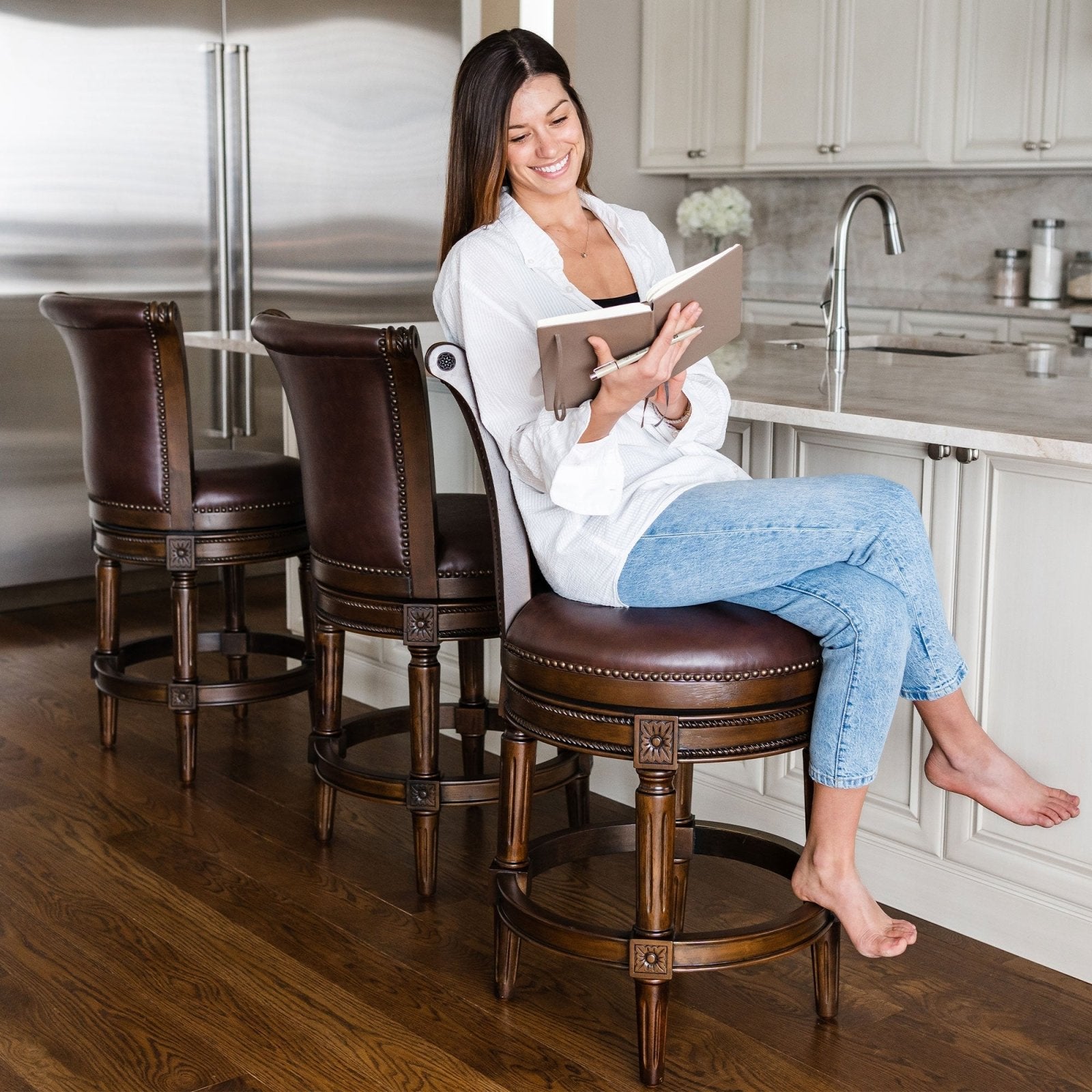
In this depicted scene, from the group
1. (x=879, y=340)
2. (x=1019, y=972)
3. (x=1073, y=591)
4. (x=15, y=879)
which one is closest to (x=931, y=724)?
(x=1073, y=591)

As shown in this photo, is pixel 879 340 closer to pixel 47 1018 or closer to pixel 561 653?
pixel 561 653

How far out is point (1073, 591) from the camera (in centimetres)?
205

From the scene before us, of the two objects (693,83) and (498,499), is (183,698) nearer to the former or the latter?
(498,499)

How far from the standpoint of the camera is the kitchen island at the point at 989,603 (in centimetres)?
→ 204

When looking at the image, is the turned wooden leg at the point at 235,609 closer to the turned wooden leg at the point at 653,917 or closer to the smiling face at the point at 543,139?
the smiling face at the point at 543,139

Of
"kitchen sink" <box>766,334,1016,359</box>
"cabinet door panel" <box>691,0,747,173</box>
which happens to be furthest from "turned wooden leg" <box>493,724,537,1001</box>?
"cabinet door panel" <box>691,0,747,173</box>

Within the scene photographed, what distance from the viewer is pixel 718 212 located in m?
5.48

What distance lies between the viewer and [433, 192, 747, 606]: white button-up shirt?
1783mm

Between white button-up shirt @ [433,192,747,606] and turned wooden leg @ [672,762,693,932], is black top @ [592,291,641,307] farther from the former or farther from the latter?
turned wooden leg @ [672,762,693,932]

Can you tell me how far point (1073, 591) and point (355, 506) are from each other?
1120 mm

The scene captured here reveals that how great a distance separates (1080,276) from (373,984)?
3759mm

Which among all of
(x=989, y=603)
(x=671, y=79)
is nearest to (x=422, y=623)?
(x=989, y=603)

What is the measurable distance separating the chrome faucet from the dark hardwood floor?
44.6 inches

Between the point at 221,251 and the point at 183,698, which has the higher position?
the point at 221,251
